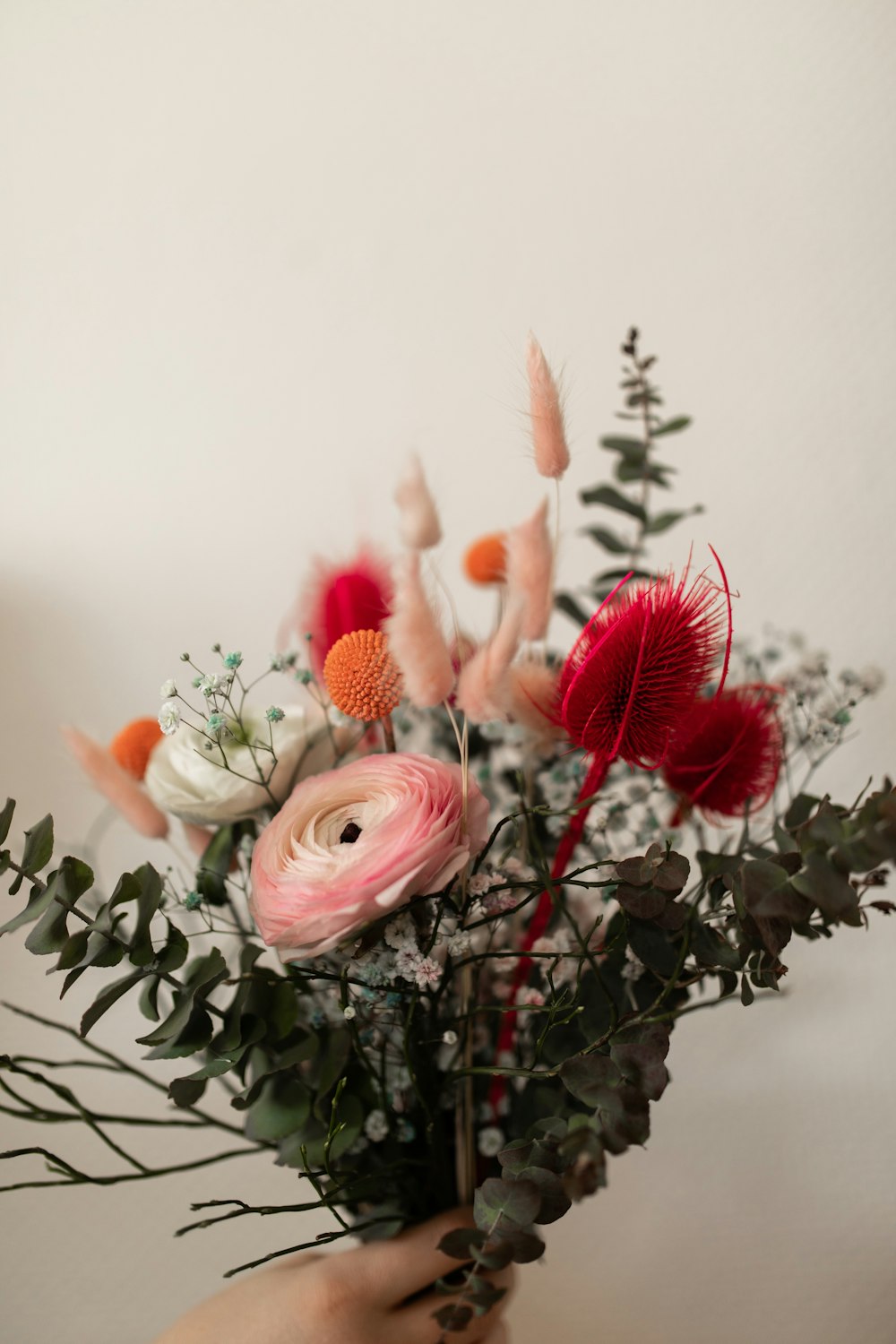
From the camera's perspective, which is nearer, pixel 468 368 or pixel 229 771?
pixel 229 771

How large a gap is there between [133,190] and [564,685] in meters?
0.53

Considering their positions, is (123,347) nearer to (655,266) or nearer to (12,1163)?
(655,266)

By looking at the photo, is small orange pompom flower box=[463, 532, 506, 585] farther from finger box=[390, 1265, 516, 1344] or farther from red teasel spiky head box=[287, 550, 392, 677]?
finger box=[390, 1265, 516, 1344]

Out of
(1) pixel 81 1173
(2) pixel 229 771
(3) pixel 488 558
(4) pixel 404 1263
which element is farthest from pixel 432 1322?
(3) pixel 488 558

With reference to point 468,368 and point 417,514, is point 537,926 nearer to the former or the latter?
point 417,514

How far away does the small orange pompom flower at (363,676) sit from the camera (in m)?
0.41

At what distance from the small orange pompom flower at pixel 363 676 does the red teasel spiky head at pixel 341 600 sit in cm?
6

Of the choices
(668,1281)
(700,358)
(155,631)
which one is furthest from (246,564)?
(668,1281)

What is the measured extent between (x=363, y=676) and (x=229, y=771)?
80mm

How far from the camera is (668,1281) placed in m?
0.70

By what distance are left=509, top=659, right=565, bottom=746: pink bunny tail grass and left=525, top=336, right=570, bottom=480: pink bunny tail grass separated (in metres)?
0.10

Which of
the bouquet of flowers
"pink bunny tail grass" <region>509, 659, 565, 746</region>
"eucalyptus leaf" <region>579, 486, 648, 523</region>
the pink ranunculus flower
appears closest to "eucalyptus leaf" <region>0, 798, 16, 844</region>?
the bouquet of flowers

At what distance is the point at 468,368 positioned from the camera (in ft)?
2.55

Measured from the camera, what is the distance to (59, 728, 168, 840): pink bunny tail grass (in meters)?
0.49
